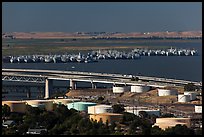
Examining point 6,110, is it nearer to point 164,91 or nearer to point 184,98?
point 184,98

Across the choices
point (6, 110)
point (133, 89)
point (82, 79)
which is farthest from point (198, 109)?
point (82, 79)

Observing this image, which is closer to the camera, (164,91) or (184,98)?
(184,98)

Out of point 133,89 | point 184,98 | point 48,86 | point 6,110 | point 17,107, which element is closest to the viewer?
point 6,110

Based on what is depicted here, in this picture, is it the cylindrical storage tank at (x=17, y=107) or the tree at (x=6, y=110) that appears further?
the cylindrical storage tank at (x=17, y=107)

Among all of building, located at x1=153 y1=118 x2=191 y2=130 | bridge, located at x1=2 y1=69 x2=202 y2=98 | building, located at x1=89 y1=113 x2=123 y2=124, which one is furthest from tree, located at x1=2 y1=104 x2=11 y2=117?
bridge, located at x1=2 y1=69 x2=202 y2=98

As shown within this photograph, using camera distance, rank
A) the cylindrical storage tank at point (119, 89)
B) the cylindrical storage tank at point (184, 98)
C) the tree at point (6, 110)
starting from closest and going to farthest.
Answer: the tree at point (6, 110) < the cylindrical storage tank at point (184, 98) < the cylindrical storage tank at point (119, 89)

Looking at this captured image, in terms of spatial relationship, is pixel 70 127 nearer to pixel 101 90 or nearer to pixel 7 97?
pixel 101 90

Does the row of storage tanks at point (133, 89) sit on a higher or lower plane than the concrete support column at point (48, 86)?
lower

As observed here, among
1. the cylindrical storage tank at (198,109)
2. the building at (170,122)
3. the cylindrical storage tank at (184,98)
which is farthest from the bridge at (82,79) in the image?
the building at (170,122)

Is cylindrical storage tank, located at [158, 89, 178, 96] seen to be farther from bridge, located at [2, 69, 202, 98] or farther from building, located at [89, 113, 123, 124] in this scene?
building, located at [89, 113, 123, 124]

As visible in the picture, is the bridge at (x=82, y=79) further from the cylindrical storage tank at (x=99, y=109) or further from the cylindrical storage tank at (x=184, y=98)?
the cylindrical storage tank at (x=99, y=109)

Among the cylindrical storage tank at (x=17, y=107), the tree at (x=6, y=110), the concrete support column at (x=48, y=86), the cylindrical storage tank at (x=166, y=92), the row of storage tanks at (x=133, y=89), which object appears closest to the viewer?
the tree at (x=6, y=110)
